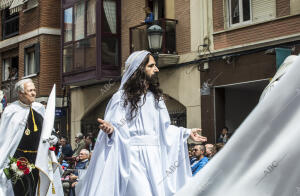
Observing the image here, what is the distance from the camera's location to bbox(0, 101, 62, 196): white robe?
7641 mm

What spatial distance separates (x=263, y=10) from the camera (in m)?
14.6

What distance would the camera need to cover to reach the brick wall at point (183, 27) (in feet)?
55.5

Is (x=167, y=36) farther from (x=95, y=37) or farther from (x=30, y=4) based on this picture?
(x=30, y=4)

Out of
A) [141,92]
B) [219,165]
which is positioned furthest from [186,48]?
[219,165]

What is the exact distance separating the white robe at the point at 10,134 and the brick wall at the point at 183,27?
9528 millimetres

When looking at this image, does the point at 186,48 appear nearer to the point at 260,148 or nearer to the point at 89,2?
the point at 89,2

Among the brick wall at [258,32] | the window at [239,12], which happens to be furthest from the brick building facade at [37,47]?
the window at [239,12]

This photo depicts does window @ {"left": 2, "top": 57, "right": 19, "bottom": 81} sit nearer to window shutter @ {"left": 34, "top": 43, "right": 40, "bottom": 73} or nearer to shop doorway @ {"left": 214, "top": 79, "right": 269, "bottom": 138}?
window shutter @ {"left": 34, "top": 43, "right": 40, "bottom": 73}

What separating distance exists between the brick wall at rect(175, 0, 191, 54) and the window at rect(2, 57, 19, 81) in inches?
453

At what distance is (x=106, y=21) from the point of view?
2038 cm

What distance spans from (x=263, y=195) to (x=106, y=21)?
18.8 metres

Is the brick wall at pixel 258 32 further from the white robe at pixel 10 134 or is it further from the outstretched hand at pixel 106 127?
the outstretched hand at pixel 106 127

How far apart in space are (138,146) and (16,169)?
8.59ft

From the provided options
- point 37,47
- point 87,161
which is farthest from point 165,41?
point 37,47
